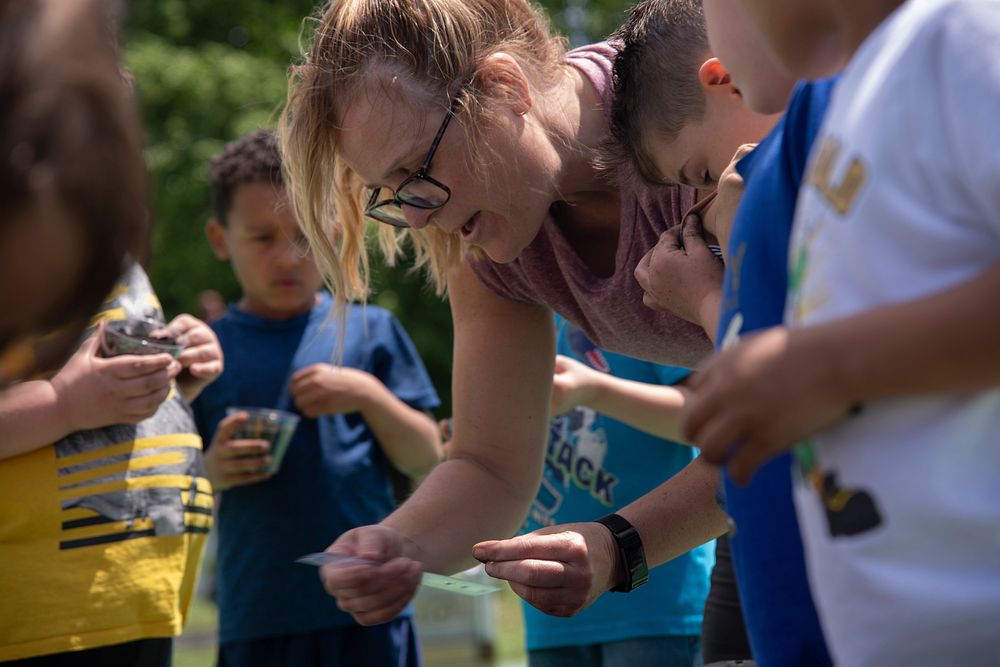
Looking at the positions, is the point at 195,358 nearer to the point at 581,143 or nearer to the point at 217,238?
the point at 581,143

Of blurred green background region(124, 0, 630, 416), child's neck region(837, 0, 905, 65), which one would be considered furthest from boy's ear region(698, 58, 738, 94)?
blurred green background region(124, 0, 630, 416)

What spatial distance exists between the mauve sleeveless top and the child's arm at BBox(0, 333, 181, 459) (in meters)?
0.78

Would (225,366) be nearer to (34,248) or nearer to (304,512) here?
(304,512)

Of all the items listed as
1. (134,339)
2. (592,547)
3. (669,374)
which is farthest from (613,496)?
(134,339)

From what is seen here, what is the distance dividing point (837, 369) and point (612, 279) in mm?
1428

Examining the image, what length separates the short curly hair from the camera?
4.03 m

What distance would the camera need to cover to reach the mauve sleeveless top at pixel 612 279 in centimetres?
228

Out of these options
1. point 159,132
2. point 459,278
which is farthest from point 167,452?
point 159,132

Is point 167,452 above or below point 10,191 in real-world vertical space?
above

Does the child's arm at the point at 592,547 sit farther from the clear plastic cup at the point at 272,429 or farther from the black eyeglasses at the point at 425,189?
the clear plastic cup at the point at 272,429

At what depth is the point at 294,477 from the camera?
11.8 ft

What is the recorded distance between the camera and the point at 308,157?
7.80ft

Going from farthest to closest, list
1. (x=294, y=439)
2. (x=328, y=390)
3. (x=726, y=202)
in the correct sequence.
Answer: (x=294, y=439)
(x=328, y=390)
(x=726, y=202)

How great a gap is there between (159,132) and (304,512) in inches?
489
